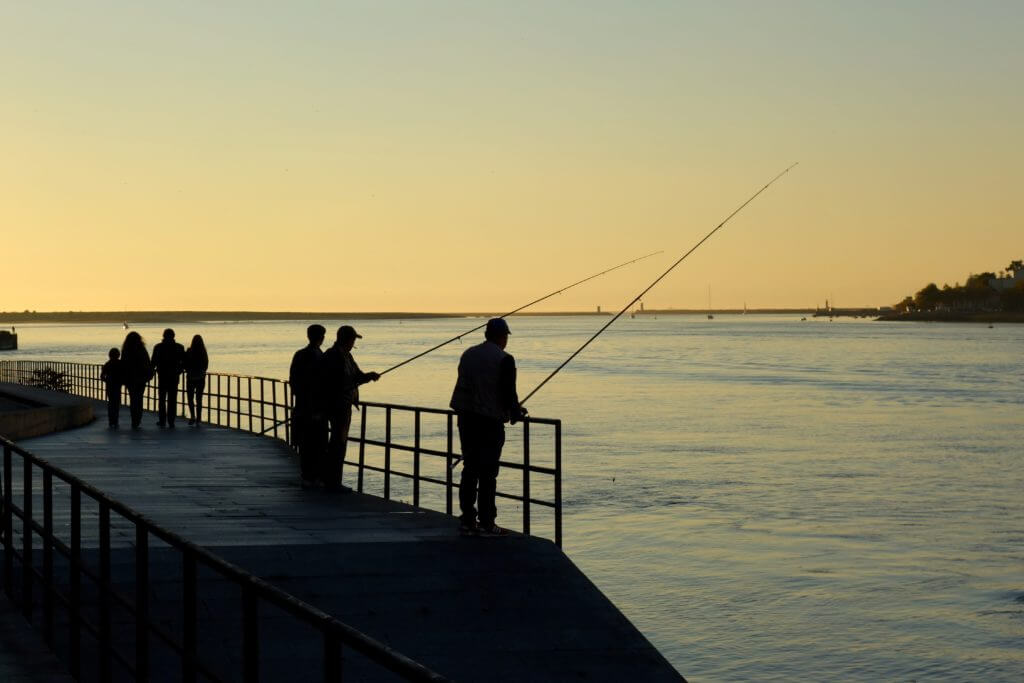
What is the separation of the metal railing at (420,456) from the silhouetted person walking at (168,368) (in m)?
0.83

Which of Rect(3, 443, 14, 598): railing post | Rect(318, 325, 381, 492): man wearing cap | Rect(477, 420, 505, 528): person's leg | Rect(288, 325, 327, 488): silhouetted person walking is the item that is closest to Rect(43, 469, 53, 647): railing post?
Rect(3, 443, 14, 598): railing post

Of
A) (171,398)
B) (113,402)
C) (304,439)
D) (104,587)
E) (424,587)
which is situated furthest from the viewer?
(113,402)

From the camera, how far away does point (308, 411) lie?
1546 cm

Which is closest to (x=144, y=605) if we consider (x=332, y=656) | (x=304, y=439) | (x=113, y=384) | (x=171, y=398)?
(x=332, y=656)

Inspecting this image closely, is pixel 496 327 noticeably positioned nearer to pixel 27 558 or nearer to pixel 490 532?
pixel 490 532

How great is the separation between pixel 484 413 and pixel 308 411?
4437 millimetres

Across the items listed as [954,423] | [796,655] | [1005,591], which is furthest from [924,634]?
[954,423]

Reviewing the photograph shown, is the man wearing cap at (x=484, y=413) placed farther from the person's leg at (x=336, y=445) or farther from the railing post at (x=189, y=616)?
the railing post at (x=189, y=616)

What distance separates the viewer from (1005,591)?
19.3m

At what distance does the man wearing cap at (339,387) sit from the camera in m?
14.9

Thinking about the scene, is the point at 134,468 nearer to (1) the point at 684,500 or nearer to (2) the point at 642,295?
(2) the point at 642,295

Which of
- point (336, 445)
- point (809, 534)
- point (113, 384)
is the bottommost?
point (809, 534)

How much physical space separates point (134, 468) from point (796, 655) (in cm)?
908

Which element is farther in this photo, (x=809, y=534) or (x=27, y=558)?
(x=809, y=534)
